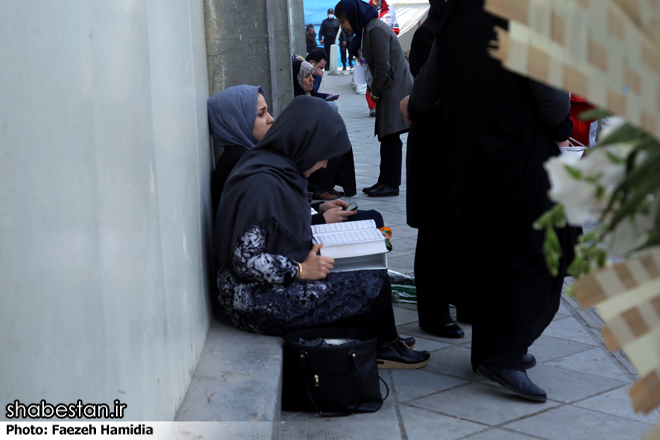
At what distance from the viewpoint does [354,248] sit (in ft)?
10.2

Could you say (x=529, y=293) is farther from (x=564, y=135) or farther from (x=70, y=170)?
(x=70, y=170)

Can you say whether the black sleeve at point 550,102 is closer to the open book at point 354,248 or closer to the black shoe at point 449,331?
the open book at point 354,248

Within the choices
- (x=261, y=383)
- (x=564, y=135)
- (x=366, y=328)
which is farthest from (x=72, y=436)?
(x=564, y=135)

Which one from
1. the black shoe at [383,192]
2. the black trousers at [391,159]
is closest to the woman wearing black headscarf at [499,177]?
the black trousers at [391,159]

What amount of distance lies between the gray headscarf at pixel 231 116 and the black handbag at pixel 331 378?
3.73 feet

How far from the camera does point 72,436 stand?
1429 mm

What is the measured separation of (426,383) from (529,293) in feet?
2.14

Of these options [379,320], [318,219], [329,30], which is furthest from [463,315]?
[329,30]

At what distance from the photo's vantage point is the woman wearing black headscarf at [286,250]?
290cm

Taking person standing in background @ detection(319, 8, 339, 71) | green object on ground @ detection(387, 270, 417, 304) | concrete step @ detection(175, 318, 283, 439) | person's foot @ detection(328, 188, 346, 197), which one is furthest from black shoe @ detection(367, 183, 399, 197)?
person standing in background @ detection(319, 8, 339, 71)

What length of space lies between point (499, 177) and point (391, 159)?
14.6ft

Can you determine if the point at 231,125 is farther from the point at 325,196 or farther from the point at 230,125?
the point at 325,196

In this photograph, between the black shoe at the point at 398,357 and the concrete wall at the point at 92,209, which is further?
the black shoe at the point at 398,357

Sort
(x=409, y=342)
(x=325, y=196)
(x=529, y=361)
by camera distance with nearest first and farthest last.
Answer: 1. (x=529, y=361)
2. (x=409, y=342)
3. (x=325, y=196)
